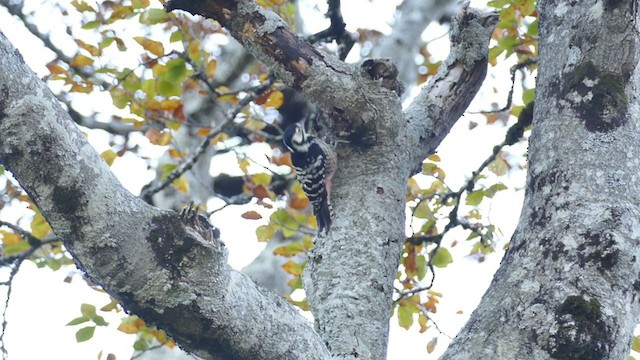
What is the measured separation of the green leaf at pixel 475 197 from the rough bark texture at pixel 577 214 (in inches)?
84.8

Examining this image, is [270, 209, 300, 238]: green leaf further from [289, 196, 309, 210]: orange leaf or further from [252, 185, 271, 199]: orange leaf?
[252, 185, 271, 199]: orange leaf

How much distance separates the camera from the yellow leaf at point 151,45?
6.00 m

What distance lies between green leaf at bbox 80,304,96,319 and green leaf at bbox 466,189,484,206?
258 centimetres

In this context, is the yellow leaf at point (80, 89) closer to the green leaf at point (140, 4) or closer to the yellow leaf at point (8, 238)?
the green leaf at point (140, 4)

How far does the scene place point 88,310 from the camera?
5.22 m

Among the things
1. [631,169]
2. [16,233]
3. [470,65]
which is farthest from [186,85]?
[631,169]

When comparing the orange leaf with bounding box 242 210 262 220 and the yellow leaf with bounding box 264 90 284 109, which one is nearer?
the orange leaf with bounding box 242 210 262 220

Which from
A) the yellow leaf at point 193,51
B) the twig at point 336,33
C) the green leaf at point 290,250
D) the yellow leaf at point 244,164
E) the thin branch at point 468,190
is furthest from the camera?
the yellow leaf at point 244,164

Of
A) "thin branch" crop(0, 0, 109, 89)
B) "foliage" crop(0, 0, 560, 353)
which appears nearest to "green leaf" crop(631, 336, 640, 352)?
"foliage" crop(0, 0, 560, 353)

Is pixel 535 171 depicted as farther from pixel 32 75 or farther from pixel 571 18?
pixel 32 75

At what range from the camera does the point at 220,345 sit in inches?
96.2

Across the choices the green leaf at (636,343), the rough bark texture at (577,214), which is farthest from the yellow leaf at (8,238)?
the green leaf at (636,343)

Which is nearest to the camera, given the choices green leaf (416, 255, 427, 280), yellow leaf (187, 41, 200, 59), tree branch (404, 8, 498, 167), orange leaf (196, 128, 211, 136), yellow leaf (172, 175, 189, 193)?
tree branch (404, 8, 498, 167)

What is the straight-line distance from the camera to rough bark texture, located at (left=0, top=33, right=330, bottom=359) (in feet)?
7.51
